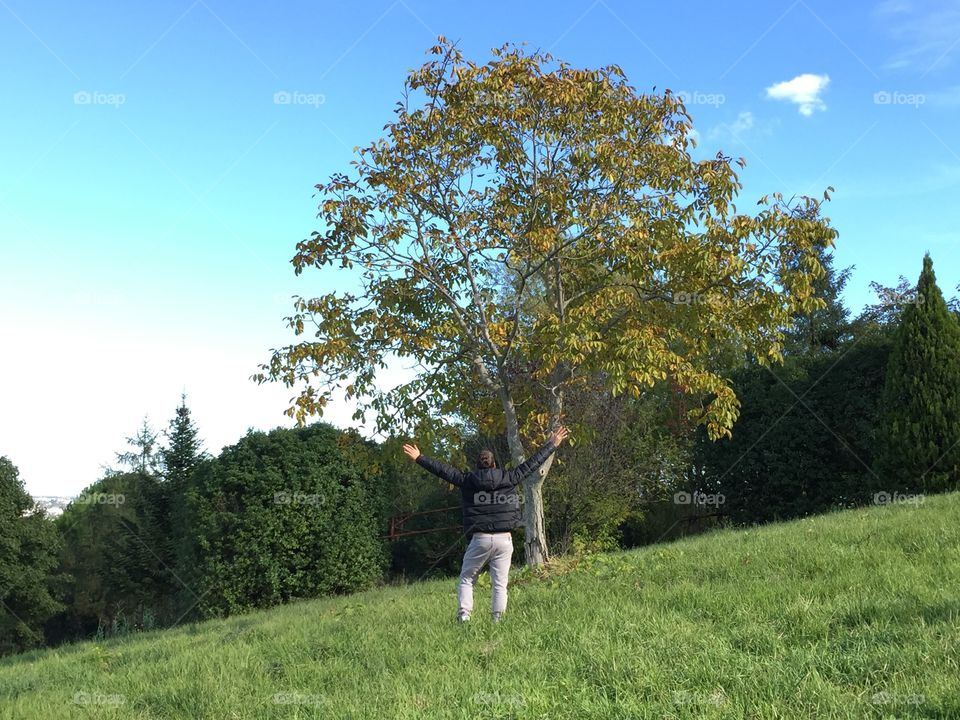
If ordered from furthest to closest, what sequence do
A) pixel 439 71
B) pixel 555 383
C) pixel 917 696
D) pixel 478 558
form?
pixel 555 383
pixel 439 71
pixel 478 558
pixel 917 696

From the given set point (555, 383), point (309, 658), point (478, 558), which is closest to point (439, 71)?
point (555, 383)

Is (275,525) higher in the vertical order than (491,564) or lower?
higher

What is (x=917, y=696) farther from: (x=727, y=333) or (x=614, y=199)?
(x=614, y=199)

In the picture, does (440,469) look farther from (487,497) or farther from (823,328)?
(823,328)

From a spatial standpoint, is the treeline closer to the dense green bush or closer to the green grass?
the dense green bush

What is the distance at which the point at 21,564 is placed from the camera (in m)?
32.6

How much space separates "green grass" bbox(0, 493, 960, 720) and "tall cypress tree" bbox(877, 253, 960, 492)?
671 centimetres

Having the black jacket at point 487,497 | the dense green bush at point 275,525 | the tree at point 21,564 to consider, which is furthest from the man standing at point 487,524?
the tree at point 21,564

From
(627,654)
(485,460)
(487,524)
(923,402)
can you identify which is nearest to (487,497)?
(487,524)

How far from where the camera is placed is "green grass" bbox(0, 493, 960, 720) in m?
4.78

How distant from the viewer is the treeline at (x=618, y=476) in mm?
15664

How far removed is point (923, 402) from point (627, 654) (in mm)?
12721

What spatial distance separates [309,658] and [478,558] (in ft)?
6.26

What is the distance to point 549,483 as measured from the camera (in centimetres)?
1897
